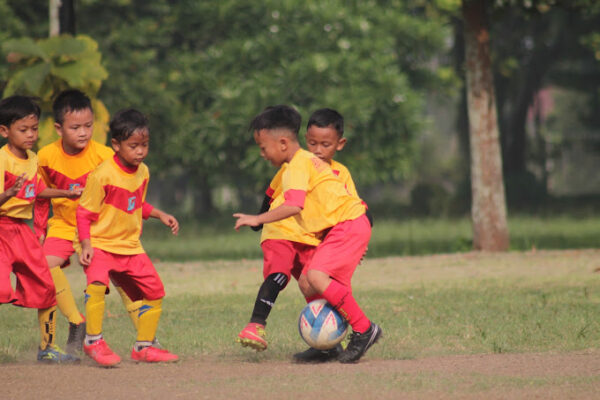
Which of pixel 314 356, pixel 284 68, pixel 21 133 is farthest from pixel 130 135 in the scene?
pixel 284 68

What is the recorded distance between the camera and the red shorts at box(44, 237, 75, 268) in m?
7.86

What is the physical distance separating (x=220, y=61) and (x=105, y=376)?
20680 mm

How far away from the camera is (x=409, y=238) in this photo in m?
22.2

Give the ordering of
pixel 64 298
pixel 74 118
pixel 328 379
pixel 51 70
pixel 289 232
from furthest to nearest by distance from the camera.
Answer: pixel 51 70 → pixel 64 298 → pixel 74 118 → pixel 289 232 → pixel 328 379

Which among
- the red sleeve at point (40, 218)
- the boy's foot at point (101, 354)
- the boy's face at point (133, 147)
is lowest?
the boy's foot at point (101, 354)

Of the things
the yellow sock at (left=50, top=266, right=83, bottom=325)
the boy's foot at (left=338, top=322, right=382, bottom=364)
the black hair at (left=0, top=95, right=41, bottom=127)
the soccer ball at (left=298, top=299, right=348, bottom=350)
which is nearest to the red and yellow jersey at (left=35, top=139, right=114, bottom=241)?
the yellow sock at (left=50, top=266, right=83, bottom=325)

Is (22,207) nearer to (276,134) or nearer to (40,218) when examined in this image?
(40,218)

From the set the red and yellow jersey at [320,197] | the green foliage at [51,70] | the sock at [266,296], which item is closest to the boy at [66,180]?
the sock at [266,296]

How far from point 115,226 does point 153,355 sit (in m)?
0.96

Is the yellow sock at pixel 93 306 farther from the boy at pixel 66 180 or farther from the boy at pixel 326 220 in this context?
the boy at pixel 326 220

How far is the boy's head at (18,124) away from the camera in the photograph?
7.21m

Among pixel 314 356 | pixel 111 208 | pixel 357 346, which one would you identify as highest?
pixel 111 208

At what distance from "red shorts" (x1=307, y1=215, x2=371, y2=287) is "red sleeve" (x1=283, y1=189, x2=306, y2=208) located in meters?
0.44

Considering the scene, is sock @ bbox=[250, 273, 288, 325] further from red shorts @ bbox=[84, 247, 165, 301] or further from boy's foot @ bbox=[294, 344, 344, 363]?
red shorts @ bbox=[84, 247, 165, 301]
